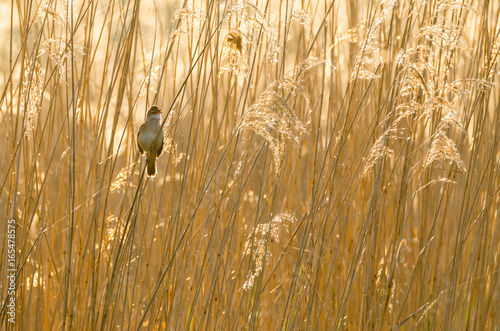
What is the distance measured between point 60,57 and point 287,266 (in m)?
1.02

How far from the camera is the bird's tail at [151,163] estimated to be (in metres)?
1.34

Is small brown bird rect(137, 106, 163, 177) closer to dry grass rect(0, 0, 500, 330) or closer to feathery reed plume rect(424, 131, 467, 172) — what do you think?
dry grass rect(0, 0, 500, 330)

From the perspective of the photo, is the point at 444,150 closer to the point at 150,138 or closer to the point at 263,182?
the point at 263,182

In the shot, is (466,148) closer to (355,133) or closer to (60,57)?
(355,133)

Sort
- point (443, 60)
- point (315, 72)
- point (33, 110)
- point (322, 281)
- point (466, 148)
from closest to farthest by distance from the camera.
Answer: point (33, 110) < point (443, 60) < point (322, 281) < point (315, 72) < point (466, 148)

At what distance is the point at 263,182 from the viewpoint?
138 centimetres

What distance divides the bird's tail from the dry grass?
0.22ft

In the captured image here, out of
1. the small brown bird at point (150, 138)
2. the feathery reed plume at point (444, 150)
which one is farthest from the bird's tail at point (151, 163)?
the feathery reed plume at point (444, 150)

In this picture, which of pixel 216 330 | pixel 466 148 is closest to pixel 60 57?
pixel 216 330

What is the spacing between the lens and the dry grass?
129 centimetres

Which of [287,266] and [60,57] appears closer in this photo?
[60,57]

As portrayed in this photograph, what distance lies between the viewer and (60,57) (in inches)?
53.8

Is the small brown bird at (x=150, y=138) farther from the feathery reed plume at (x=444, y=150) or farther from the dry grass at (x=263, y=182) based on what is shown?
the feathery reed plume at (x=444, y=150)

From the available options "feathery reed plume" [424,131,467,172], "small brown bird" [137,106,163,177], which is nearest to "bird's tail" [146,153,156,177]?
"small brown bird" [137,106,163,177]
